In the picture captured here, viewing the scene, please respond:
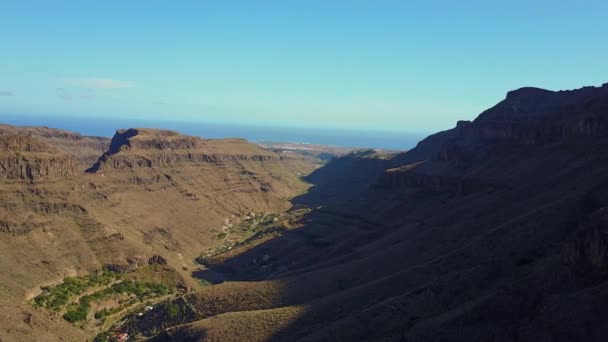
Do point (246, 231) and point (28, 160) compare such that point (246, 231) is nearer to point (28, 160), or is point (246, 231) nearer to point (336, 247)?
point (336, 247)

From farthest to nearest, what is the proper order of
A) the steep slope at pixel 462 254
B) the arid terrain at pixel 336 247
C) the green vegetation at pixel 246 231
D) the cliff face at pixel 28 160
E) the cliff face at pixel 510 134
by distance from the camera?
the green vegetation at pixel 246 231 < the cliff face at pixel 28 160 < the cliff face at pixel 510 134 < the arid terrain at pixel 336 247 < the steep slope at pixel 462 254

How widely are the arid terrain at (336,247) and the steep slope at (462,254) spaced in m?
0.26

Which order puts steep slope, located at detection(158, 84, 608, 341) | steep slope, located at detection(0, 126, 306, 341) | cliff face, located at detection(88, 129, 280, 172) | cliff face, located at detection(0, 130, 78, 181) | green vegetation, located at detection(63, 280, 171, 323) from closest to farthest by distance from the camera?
steep slope, located at detection(158, 84, 608, 341)
green vegetation, located at detection(63, 280, 171, 323)
steep slope, located at detection(0, 126, 306, 341)
cliff face, located at detection(0, 130, 78, 181)
cliff face, located at detection(88, 129, 280, 172)

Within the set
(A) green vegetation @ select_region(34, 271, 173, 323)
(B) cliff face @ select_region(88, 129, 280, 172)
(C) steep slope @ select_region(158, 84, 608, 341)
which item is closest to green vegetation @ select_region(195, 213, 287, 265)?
(C) steep slope @ select_region(158, 84, 608, 341)

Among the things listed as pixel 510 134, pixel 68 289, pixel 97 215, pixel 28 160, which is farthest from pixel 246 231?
pixel 510 134

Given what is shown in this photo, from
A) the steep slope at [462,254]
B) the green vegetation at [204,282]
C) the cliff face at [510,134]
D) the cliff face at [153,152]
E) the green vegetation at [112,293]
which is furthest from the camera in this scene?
the cliff face at [153,152]

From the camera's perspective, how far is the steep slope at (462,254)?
44125 millimetres

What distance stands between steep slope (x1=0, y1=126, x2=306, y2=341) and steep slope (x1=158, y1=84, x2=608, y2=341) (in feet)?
61.6

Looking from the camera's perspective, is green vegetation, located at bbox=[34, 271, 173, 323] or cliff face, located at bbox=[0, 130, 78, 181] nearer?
green vegetation, located at bbox=[34, 271, 173, 323]

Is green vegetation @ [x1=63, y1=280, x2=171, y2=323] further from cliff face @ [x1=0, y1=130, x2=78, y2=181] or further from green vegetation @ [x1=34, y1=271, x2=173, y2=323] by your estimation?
cliff face @ [x1=0, y1=130, x2=78, y2=181]

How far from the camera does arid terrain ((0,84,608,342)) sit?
46844 mm

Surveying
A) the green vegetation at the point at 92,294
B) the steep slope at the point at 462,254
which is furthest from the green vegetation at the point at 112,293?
the steep slope at the point at 462,254

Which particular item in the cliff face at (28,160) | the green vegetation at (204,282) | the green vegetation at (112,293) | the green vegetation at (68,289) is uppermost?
the cliff face at (28,160)

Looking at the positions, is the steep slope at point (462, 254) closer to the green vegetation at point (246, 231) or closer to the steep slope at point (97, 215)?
the green vegetation at point (246, 231)
